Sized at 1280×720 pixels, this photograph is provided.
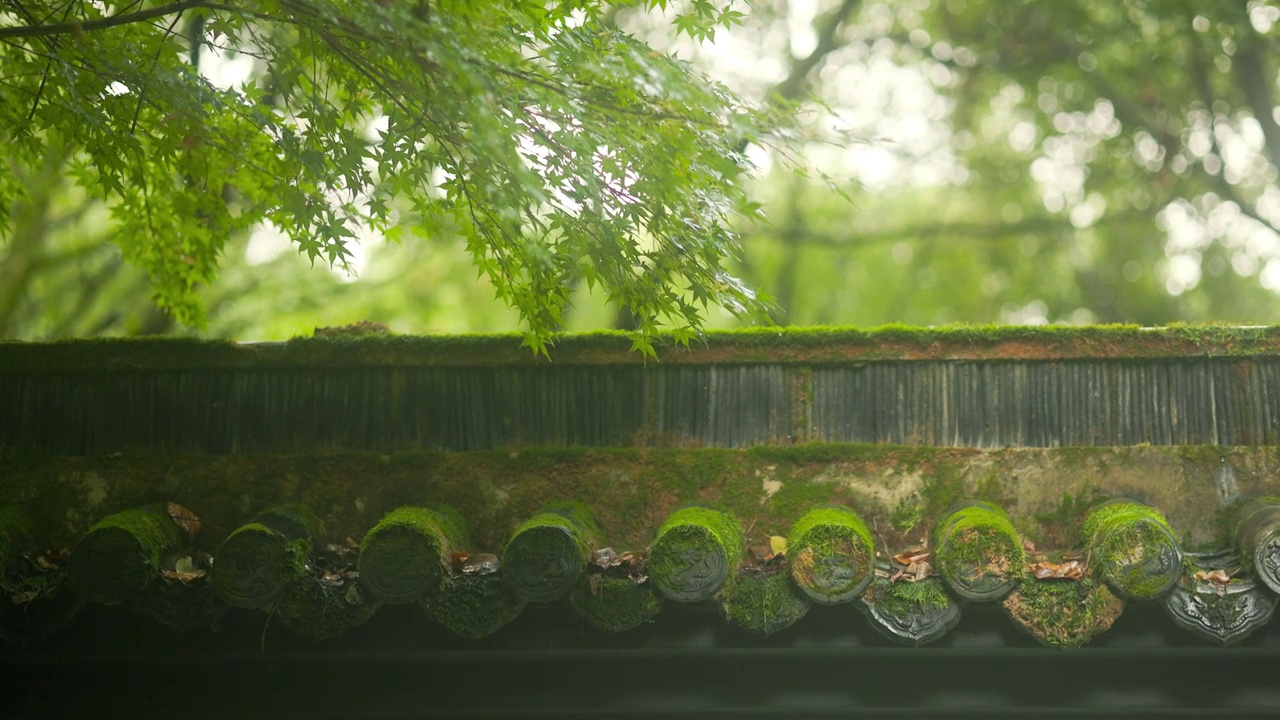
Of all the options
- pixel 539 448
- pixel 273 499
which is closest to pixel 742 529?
pixel 539 448

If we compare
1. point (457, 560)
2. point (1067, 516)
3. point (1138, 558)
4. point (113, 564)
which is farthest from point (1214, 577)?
point (113, 564)

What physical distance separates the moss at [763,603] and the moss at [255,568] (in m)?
1.62

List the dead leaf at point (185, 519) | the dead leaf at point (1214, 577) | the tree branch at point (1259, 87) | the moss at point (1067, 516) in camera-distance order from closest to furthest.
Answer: the dead leaf at point (1214, 577)
the moss at point (1067, 516)
the dead leaf at point (185, 519)
the tree branch at point (1259, 87)

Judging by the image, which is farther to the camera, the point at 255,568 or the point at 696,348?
the point at 696,348

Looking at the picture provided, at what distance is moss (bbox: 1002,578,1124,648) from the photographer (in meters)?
3.75

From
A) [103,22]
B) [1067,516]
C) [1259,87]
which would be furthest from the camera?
[1259,87]

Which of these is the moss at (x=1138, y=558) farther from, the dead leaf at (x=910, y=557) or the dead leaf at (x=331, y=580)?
the dead leaf at (x=331, y=580)

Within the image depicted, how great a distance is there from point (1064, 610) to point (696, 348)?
189 centimetres

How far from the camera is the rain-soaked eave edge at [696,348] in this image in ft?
15.1

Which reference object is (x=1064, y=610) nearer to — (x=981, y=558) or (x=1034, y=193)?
(x=981, y=558)

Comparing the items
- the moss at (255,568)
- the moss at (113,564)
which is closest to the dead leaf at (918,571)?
the moss at (255,568)

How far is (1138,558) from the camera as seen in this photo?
147 inches

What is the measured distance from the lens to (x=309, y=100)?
490 cm

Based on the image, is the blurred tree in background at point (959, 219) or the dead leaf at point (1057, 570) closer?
the dead leaf at point (1057, 570)
